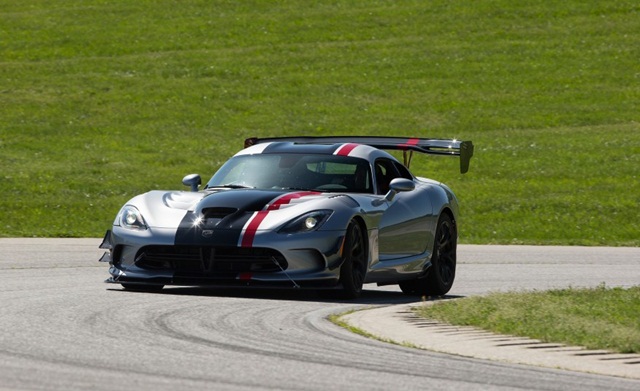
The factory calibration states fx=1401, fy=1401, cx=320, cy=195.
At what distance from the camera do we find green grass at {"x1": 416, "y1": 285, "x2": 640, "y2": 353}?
9109 millimetres

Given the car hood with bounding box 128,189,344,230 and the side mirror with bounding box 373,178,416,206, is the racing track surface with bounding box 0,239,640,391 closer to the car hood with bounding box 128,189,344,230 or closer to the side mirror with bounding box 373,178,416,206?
A: the car hood with bounding box 128,189,344,230

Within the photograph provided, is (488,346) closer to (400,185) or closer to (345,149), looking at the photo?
(400,185)

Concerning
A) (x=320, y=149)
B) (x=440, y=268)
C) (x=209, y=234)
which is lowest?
(x=440, y=268)

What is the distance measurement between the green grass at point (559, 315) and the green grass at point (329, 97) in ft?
39.4

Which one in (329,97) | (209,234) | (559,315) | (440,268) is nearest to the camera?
(559,315)

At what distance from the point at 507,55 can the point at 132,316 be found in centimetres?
3888

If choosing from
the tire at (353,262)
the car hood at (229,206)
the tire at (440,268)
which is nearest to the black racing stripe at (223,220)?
the car hood at (229,206)

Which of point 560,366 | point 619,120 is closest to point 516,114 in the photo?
point 619,120

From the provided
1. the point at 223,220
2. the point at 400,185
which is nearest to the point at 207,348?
the point at 223,220

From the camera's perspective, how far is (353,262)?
12.2 m

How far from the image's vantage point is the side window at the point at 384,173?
1352 centimetres

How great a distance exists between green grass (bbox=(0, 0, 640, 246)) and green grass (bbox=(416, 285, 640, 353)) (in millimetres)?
12000

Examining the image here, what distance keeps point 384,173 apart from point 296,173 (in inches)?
44.7

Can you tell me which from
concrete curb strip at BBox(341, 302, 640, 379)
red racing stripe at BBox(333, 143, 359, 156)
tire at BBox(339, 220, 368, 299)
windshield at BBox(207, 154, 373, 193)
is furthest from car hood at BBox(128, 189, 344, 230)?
concrete curb strip at BBox(341, 302, 640, 379)
